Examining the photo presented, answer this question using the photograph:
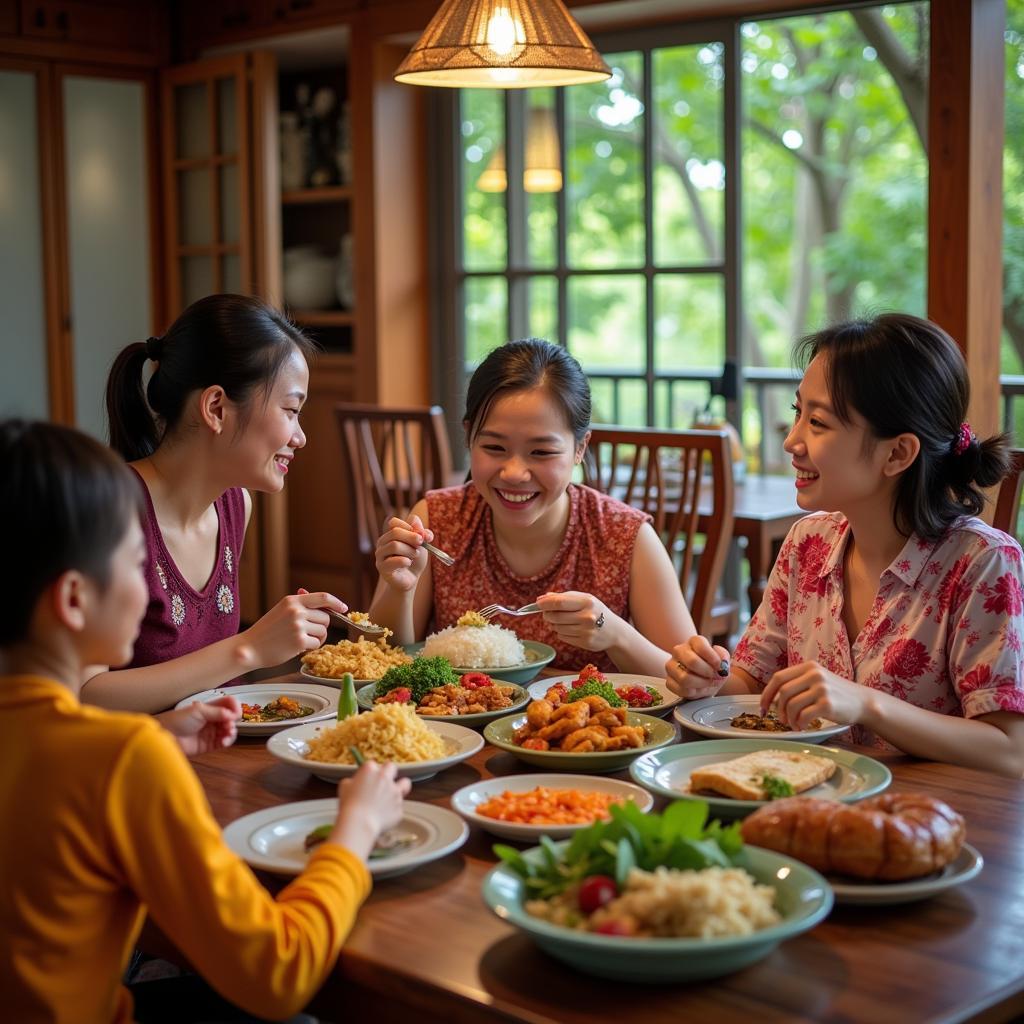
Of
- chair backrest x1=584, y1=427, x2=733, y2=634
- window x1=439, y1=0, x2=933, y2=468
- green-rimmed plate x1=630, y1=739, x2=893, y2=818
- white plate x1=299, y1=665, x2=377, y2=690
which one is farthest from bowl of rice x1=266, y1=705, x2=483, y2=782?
window x1=439, y1=0, x2=933, y2=468

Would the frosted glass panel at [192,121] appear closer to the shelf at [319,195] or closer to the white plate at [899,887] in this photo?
the shelf at [319,195]

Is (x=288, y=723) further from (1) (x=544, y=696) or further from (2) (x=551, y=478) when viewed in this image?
(2) (x=551, y=478)

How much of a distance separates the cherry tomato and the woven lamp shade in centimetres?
148

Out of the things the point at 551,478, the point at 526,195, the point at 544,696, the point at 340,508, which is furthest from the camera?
the point at 340,508

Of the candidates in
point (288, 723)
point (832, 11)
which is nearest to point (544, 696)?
point (288, 723)

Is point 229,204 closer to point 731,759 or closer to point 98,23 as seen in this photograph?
point 98,23

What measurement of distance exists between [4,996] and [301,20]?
488 centimetres

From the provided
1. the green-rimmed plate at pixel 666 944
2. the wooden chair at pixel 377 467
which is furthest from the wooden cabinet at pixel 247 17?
the green-rimmed plate at pixel 666 944

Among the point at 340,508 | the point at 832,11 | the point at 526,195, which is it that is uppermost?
the point at 832,11

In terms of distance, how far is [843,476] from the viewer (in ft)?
6.36

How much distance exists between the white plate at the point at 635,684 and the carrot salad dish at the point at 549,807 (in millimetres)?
416

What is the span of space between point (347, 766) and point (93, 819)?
48cm

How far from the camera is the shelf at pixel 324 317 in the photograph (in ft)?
18.2

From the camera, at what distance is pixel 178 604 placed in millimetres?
2227
